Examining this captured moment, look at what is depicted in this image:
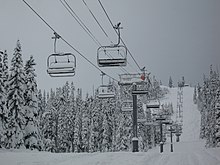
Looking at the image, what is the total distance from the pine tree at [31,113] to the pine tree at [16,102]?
21.1 inches

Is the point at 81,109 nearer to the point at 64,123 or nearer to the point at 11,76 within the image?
the point at 64,123

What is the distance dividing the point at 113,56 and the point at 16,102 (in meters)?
18.6

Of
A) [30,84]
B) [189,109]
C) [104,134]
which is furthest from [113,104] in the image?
[189,109]

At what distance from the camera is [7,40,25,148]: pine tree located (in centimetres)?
3067

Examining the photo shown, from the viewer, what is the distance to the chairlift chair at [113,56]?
14.5 m

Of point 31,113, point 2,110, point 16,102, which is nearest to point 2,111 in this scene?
point 2,110

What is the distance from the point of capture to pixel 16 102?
31531 millimetres

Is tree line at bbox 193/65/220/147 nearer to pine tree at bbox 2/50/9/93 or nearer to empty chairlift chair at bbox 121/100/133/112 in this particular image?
empty chairlift chair at bbox 121/100/133/112

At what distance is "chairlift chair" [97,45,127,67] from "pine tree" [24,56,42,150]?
18.2m

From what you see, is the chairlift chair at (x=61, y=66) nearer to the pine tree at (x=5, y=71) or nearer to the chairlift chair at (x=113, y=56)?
the chairlift chair at (x=113, y=56)

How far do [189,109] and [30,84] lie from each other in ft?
514

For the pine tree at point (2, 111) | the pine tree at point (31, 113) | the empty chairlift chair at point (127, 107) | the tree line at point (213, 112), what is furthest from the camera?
the tree line at point (213, 112)

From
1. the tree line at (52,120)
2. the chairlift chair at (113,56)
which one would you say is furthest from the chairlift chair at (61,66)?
the tree line at (52,120)

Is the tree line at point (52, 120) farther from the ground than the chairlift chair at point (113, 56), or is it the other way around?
the chairlift chair at point (113, 56)
